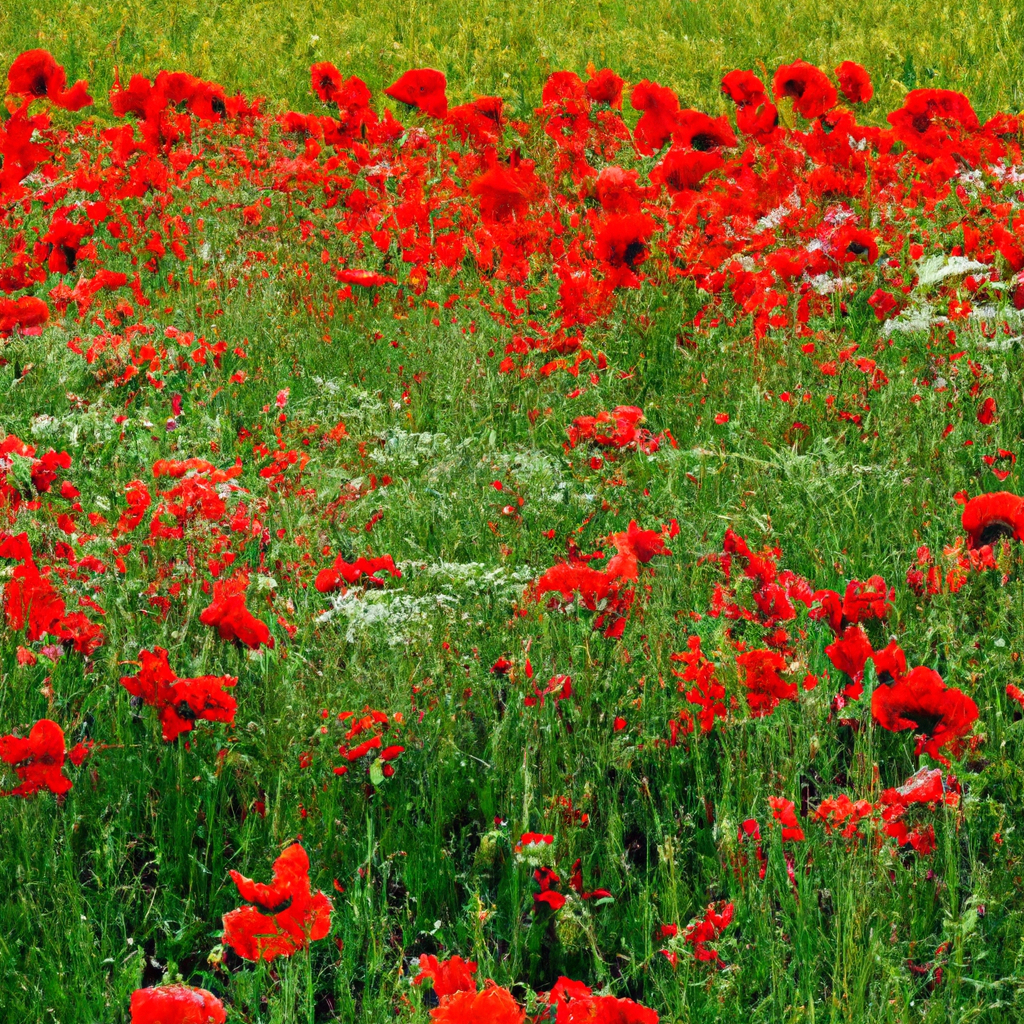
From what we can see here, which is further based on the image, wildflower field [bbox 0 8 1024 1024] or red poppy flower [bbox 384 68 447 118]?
red poppy flower [bbox 384 68 447 118]

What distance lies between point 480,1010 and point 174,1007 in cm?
32

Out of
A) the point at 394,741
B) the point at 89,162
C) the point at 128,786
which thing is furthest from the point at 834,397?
the point at 89,162

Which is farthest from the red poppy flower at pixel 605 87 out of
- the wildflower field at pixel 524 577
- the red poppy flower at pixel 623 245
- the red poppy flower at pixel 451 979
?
the red poppy flower at pixel 451 979

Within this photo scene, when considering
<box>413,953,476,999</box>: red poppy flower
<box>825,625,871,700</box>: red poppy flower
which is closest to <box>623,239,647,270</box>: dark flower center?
<box>825,625,871,700</box>: red poppy flower

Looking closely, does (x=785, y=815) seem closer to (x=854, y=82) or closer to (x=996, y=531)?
(x=996, y=531)

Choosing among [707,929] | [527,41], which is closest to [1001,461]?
[707,929]

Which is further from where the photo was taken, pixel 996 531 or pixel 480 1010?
pixel 996 531

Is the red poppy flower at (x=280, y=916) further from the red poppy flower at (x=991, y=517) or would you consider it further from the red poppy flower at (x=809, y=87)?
the red poppy flower at (x=809, y=87)

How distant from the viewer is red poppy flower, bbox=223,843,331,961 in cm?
140

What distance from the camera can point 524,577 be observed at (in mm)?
2279

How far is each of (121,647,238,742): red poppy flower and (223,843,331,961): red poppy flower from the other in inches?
16.5

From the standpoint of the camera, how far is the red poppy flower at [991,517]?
1895 mm

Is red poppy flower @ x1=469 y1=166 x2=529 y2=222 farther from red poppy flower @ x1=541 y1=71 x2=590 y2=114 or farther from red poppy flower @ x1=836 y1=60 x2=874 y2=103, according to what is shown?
red poppy flower @ x1=836 y1=60 x2=874 y2=103

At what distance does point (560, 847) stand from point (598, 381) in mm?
1934
